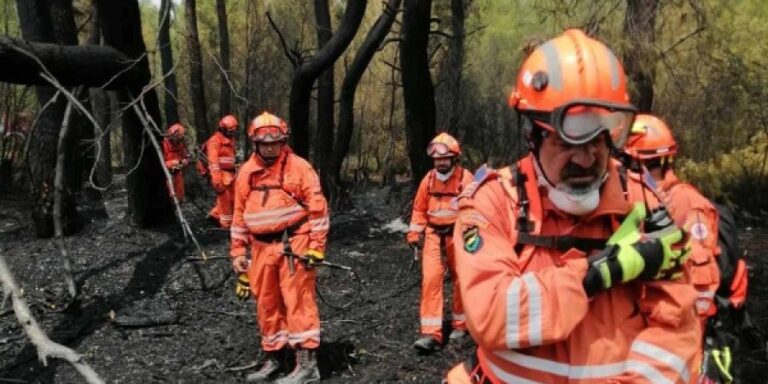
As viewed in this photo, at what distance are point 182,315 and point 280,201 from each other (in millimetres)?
2300

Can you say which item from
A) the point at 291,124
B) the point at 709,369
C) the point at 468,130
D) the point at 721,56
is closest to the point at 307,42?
the point at 468,130

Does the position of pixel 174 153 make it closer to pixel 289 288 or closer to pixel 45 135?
pixel 45 135

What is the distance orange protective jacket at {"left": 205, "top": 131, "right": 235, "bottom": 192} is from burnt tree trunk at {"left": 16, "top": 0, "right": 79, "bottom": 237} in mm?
2399

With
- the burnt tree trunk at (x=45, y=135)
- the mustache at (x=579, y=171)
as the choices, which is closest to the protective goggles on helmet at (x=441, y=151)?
the burnt tree trunk at (x=45, y=135)

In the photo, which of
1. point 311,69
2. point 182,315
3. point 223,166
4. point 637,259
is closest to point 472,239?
point 637,259

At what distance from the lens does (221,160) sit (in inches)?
467

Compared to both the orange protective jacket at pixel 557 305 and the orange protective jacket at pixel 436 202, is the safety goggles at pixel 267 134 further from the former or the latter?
the orange protective jacket at pixel 557 305

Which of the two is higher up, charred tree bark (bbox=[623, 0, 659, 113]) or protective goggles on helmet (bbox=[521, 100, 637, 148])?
charred tree bark (bbox=[623, 0, 659, 113])

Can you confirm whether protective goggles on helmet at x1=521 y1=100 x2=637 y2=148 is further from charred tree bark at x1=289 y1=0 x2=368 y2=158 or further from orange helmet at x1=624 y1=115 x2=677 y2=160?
charred tree bark at x1=289 y1=0 x2=368 y2=158

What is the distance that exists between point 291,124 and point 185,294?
3.94 meters

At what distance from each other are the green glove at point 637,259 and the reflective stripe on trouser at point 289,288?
4.07m

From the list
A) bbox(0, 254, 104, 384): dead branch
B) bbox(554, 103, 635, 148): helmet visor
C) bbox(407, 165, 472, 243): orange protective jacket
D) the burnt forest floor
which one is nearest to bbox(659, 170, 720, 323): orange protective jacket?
the burnt forest floor

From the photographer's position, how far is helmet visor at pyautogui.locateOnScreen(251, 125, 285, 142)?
5844 millimetres

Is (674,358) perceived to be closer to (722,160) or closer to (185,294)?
(185,294)
